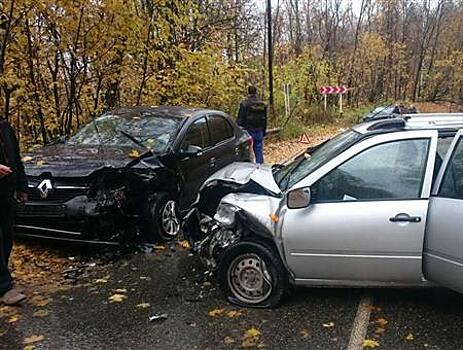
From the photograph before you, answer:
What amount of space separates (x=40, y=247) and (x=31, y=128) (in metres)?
4.37

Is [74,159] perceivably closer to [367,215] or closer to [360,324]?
[367,215]

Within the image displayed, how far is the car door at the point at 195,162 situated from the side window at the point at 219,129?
0.63 ft

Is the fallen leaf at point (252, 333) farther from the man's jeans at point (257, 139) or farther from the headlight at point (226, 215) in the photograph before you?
the man's jeans at point (257, 139)

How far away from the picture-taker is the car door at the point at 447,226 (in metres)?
3.47

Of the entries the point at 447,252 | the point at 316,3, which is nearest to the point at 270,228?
the point at 447,252

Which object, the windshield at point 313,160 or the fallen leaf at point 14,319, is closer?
the fallen leaf at point 14,319

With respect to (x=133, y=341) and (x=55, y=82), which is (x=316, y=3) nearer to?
(x=55, y=82)

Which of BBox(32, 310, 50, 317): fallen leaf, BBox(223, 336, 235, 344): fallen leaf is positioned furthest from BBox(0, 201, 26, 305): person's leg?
BBox(223, 336, 235, 344): fallen leaf

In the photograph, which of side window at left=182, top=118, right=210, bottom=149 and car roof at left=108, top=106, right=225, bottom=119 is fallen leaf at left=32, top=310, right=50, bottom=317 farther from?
car roof at left=108, top=106, right=225, bottom=119

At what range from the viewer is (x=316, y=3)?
30.2m

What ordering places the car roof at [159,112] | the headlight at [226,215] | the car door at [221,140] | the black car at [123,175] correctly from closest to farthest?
the headlight at [226,215], the black car at [123,175], the car roof at [159,112], the car door at [221,140]

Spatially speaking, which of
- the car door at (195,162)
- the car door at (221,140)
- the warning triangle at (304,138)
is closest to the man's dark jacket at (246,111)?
the car door at (221,140)

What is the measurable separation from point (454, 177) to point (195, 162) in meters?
3.78

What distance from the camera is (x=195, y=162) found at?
6703 mm
